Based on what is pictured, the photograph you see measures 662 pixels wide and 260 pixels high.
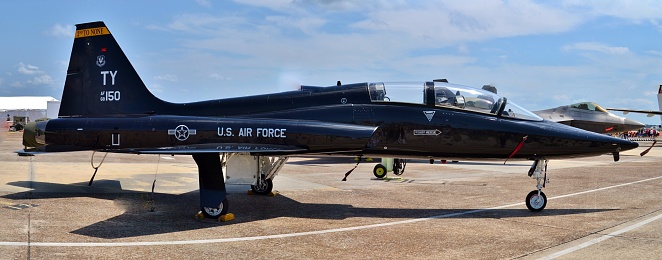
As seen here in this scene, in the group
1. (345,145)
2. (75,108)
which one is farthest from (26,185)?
(345,145)

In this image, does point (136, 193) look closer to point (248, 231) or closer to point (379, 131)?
point (248, 231)

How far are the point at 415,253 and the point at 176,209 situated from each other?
5.09m

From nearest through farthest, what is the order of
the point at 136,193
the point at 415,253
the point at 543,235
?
the point at 415,253 < the point at 543,235 < the point at 136,193

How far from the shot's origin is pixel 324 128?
10.2 m

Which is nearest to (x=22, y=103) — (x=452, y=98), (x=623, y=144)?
(x=452, y=98)

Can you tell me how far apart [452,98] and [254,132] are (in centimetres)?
388

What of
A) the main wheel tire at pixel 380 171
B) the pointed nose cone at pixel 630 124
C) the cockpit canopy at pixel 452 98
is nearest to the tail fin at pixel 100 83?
the cockpit canopy at pixel 452 98

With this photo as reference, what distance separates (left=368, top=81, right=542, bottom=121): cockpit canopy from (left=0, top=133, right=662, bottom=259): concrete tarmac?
6.41 ft

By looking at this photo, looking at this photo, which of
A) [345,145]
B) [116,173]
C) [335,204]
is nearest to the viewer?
[345,145]

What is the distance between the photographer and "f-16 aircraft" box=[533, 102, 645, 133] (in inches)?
1104

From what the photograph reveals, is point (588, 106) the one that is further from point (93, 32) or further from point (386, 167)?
point (93, 32)

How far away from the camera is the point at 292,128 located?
33.8 feet

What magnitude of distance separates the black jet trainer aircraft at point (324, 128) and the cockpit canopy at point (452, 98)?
0.8 inches

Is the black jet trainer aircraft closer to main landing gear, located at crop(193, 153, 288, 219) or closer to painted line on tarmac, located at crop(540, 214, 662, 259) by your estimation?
main landing gear, located at crop(193, 153, 288, 219)
